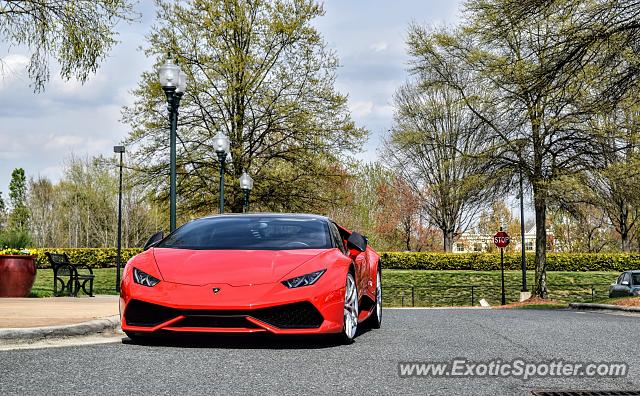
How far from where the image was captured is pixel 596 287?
40.3 meters

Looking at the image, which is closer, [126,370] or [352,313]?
[126,370]

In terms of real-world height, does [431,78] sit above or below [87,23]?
above

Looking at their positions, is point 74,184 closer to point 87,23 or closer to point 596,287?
point 596,287

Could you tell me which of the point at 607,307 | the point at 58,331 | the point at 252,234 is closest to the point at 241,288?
the point at 252,234

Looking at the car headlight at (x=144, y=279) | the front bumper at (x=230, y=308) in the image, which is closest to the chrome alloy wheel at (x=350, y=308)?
the front bumper at (x=230, y=308)

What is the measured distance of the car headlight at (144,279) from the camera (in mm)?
6922

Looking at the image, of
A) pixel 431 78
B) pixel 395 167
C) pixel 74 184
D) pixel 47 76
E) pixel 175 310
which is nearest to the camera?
pixel 175 310

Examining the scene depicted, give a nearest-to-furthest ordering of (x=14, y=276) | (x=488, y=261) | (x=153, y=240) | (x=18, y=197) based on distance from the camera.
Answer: (x=153, y=240) → (x=14, y=276) → (x=488, y=261) → (x=18, y=197)

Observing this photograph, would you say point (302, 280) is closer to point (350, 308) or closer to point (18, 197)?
point (350, 308)

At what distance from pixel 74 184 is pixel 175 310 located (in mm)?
64275

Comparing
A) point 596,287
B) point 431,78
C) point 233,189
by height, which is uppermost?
point 431,78

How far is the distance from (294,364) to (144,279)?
167 cm

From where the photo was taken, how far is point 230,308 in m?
6.66

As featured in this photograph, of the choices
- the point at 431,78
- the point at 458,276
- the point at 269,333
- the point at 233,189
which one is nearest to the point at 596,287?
the point at 458,276
